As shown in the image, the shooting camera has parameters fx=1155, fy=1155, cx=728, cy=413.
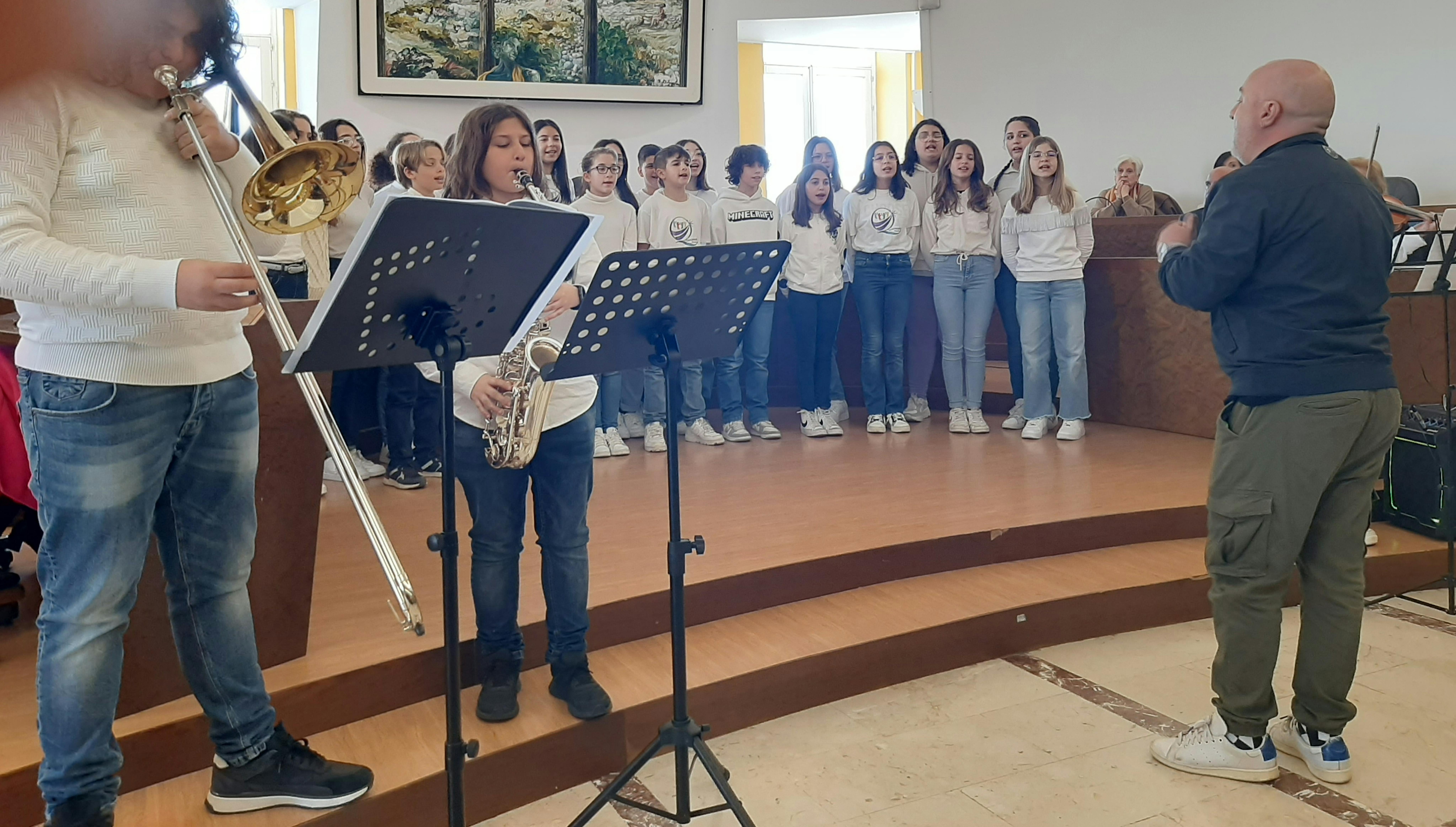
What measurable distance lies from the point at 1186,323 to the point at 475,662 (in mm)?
4067

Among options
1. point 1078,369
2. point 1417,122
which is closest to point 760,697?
point 1078,369

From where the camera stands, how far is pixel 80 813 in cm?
186

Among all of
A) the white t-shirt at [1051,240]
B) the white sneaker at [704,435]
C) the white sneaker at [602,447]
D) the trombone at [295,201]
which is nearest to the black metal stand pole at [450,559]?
the trombone at [295,201]

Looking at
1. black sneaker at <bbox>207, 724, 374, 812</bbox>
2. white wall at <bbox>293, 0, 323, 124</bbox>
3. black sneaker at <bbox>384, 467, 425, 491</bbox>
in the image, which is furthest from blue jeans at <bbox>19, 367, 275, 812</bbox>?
white wall at <bbox>293, 0, 323, 124</bbox>

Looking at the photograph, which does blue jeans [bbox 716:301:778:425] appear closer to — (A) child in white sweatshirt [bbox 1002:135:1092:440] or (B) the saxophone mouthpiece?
(A) child in white sweatshirt [bbox 1002:135:1092:440]

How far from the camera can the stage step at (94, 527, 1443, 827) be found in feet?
7.71

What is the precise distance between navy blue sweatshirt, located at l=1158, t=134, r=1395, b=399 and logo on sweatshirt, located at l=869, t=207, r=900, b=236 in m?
3.23

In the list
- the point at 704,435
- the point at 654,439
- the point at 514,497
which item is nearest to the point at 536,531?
the point at 514,497

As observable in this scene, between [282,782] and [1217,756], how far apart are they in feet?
6.46

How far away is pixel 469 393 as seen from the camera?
2.51 meters

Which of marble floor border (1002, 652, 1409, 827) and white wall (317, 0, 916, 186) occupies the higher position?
white wall (317, 0, 916, 186)

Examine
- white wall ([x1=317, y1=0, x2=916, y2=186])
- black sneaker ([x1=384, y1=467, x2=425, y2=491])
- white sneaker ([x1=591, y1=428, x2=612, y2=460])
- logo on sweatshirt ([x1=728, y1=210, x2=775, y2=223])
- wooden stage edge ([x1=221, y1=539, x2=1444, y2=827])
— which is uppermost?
white wall ([x1=317, y1=0, x2=916, y2=186])

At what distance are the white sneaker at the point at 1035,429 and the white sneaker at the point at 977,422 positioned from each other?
201 millimetres

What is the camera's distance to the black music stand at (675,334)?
2104 millimetres
